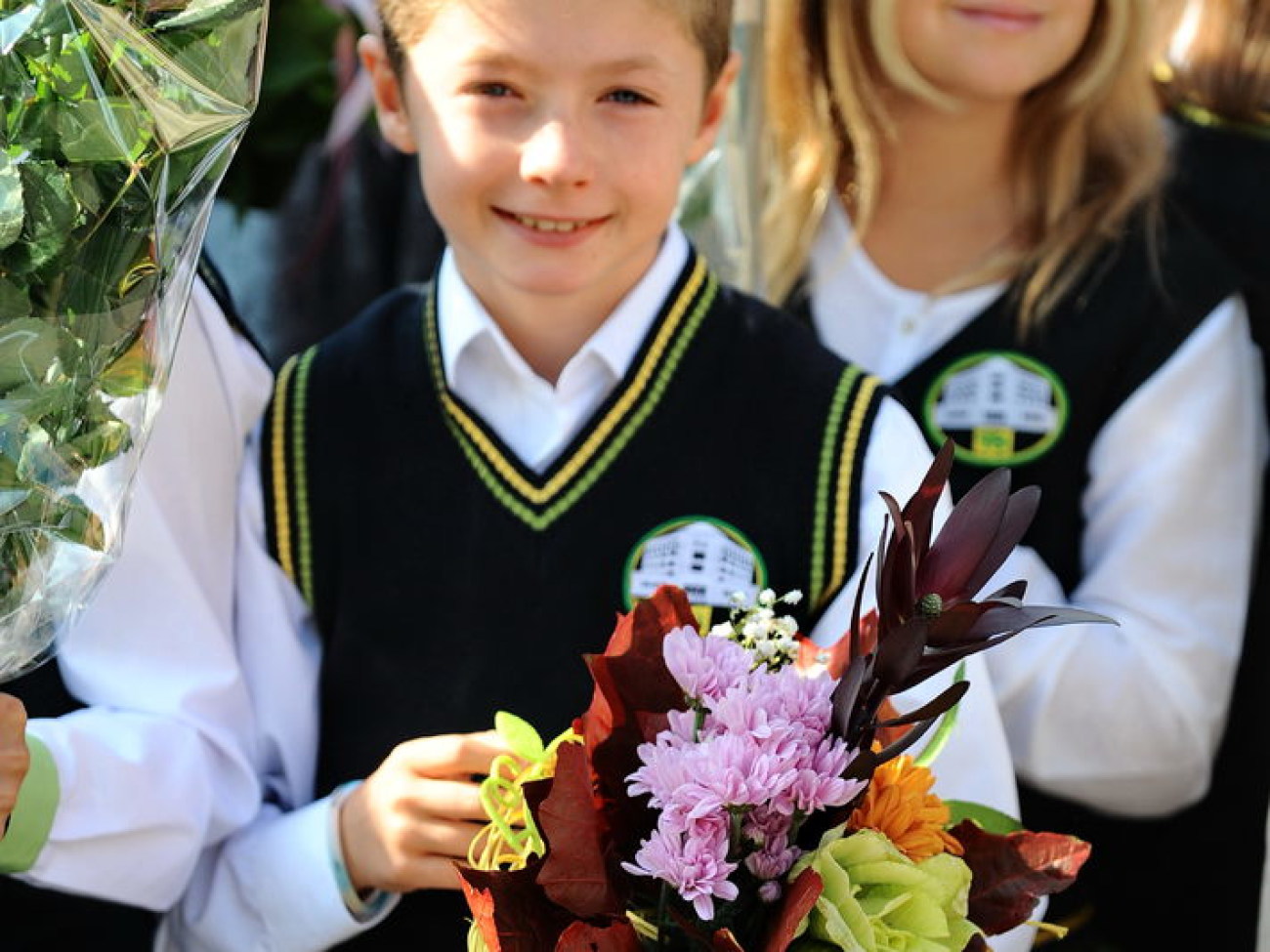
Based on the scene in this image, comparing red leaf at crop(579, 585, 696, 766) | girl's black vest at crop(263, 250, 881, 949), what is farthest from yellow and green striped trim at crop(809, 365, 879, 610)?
red leaf at crop(579, 585, 696, 766)

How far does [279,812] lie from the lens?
1.62m

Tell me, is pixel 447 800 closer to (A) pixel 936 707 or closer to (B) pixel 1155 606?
(A) pixel 936 707

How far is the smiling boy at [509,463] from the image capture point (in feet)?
4.86

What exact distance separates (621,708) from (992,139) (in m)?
1.10

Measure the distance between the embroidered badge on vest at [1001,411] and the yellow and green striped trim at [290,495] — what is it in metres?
0.68

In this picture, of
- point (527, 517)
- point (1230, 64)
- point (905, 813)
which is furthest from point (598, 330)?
point (1230, 64)

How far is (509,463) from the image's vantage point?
1.59 m

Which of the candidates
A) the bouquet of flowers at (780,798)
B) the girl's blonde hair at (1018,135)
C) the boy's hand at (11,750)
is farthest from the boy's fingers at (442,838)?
the girl's blonde hair at (1018,135)

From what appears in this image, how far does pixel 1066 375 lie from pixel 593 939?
3.32ft

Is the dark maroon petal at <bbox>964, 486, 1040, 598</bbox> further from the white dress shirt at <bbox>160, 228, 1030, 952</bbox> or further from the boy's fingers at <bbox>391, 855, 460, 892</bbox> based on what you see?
the boy's fingers at <bbox>391, 855, 460, 892</bbox>

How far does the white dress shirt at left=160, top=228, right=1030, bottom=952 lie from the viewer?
1528 millimetres

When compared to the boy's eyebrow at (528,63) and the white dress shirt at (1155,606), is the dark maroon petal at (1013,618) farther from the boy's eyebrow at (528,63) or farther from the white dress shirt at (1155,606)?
the white dress shirt at (1155,606)

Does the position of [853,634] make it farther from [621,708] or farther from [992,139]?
[992,139]

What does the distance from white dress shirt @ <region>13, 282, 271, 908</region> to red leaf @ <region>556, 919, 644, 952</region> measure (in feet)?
1.70
